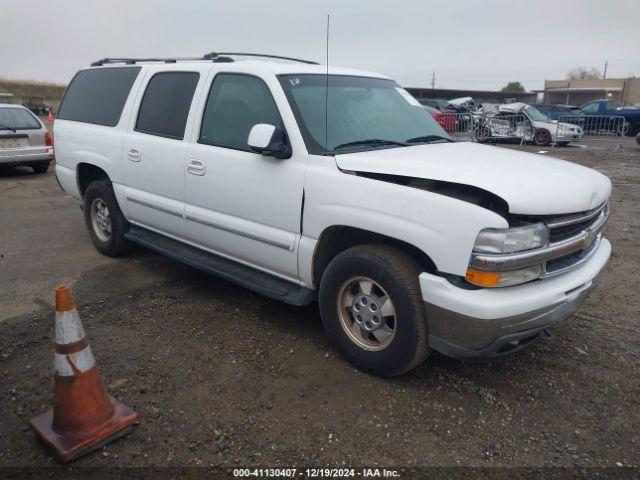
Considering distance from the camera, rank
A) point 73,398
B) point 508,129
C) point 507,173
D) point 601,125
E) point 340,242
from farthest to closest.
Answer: point 601,125 → point 508,129 → point 340,242 → point 507,173 → point 73,398

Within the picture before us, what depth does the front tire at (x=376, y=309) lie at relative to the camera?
2953 mm

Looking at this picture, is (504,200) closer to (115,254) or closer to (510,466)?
(510,466)

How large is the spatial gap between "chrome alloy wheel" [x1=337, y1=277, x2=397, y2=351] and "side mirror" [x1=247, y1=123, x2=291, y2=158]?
0.97 meters

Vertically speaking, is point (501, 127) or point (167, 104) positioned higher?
point (167, 104)

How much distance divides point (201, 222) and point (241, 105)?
97cm

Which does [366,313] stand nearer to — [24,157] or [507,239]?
[507,239]

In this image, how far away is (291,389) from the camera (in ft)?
10.4

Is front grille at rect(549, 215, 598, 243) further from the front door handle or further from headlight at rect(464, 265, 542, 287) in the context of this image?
the front door handle

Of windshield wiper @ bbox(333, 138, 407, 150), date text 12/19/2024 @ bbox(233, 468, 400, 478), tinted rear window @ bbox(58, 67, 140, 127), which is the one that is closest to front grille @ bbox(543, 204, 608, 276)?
windshield wiper @ bbox(333, 138, 407, 150)

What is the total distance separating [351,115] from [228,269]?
1.50 meters

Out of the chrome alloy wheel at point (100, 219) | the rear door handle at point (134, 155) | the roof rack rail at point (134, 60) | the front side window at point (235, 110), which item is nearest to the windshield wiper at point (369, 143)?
the front side window at point (235, 110)

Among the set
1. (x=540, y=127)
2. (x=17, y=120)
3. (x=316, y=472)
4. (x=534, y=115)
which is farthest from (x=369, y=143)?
(x=534, y=115)

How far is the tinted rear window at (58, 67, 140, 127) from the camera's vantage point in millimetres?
5051

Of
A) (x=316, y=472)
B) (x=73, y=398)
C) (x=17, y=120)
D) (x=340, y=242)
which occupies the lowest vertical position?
(x=316, y=472)
